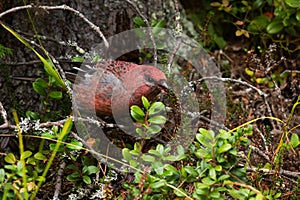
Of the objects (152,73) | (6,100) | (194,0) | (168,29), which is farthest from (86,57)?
(194,0)

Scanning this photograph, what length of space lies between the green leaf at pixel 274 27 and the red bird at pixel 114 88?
119 cm

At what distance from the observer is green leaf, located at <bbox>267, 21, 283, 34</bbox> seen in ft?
10.2

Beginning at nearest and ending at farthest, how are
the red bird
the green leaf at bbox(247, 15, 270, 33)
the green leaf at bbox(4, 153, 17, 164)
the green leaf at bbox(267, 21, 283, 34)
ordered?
the green leaf at bbox(4, 153, 17, 164)
the red bird
the green leaf at bbox(267, 21, 283, 34)
the green leaf at bbox(247, 15, 270, 33)

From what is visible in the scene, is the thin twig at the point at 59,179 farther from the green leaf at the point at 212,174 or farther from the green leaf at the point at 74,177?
the green leaf at the point at 212,174

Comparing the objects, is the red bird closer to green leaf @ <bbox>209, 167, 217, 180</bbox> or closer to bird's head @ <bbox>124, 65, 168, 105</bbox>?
bird's head @ <bbox>124, 65, 168, 105</bbox>

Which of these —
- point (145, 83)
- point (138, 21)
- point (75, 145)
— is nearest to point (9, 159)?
point (75, 145)

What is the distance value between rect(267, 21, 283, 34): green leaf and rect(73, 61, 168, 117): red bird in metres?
1.19

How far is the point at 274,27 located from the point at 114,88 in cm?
141

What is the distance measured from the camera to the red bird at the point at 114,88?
7.08 feet

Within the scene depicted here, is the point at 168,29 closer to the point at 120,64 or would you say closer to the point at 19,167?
the point at 120,64

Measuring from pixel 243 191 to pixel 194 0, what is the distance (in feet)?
7.70

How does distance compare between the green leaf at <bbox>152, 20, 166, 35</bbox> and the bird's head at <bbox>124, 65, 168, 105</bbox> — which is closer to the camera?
the bird's head at <bbox>124, 65, 168, 105</bbox>

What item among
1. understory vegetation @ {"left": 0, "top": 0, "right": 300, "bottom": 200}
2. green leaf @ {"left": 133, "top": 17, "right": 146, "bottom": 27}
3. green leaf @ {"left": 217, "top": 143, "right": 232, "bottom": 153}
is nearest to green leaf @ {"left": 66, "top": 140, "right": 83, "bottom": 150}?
understory vegetation @ {"left": 0, "top": 0, "right": 300, "bottom": 200}

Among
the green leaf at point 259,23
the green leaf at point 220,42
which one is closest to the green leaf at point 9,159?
the green leaf at point 220,42
